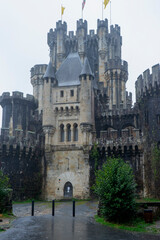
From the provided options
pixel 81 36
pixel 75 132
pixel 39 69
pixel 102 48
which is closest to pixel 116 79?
pixel 102 48

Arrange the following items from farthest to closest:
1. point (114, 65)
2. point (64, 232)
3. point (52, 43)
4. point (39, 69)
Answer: point (52, 43) → point (39, 69) → point (114, 65) → point (64, 232)

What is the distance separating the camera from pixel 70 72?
43.5m

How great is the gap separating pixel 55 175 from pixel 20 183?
446 cm

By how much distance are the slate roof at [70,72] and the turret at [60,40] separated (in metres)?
8.11

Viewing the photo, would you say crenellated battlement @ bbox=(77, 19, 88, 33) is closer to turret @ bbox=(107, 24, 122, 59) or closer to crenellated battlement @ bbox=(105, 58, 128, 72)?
turret @ bbox=(107, 24, 122, 59)

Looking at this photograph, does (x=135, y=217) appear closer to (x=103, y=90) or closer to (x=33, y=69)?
(x=103, y=90)

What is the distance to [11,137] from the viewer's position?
1524 inches

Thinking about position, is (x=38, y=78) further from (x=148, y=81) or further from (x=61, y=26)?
(x=148, y=81)

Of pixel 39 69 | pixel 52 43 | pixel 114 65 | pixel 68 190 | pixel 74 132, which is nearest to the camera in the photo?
pixel 68 190

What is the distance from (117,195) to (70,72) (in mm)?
26369

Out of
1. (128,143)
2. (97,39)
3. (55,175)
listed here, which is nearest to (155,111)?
(128,143)

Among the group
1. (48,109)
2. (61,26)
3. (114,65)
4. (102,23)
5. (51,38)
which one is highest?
(102,23)

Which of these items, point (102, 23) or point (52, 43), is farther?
point (52, 43)

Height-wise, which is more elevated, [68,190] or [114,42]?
[114,42]
